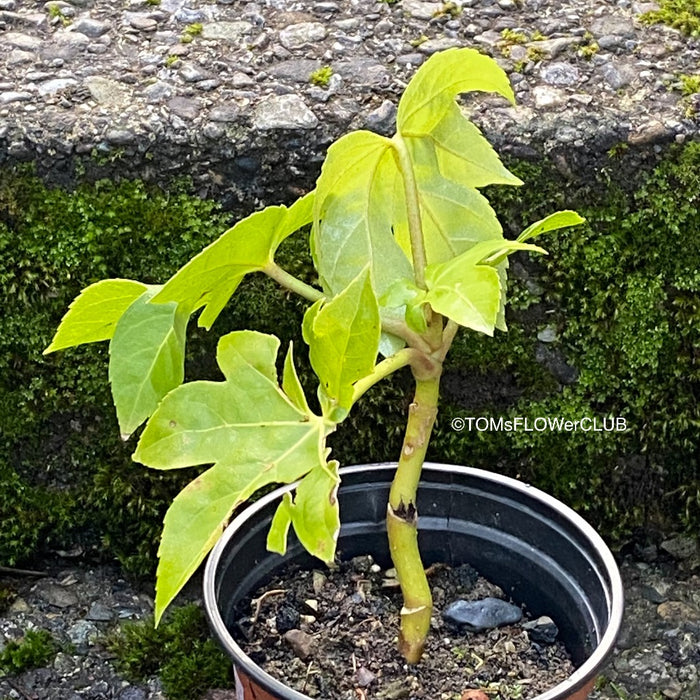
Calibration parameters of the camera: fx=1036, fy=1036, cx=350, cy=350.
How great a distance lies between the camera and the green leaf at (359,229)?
0.99m

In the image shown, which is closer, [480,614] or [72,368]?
[480,614]

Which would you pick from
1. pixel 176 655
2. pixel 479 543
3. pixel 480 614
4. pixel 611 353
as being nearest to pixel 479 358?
pixel 611 353

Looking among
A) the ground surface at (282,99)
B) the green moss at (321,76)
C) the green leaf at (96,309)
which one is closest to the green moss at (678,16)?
the ground surface at (282,99)

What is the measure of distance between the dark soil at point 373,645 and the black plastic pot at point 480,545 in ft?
0.08

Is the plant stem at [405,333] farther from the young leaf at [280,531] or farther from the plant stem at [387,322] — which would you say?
the young leaf at [280,531]

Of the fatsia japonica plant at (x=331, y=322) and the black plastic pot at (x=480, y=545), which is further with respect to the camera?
the black plastic pot at (x=480, y=545)

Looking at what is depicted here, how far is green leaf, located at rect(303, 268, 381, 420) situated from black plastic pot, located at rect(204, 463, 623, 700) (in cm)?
28

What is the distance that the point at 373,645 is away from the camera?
1209mm

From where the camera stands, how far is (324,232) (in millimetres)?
1004

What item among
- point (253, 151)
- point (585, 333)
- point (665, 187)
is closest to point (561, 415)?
point (585, 333)

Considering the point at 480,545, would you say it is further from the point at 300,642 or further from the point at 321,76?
the point at 321,76

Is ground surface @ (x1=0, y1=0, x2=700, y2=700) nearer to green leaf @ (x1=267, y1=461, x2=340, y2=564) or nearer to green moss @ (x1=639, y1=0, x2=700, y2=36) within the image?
green moss @ (x1=639, y1=0, x2=700, y2=36)

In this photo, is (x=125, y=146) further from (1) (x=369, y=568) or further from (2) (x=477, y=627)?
(2) (x=477, y=627)

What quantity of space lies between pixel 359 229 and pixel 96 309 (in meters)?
0.27
